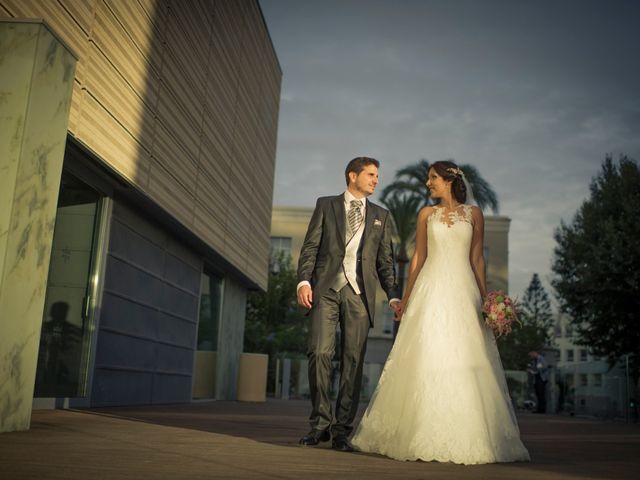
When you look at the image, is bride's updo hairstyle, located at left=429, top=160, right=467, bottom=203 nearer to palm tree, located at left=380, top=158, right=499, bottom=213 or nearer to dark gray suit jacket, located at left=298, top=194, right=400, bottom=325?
dark gray suit jacket, located at left=298, top=194, right=400, bottom=325

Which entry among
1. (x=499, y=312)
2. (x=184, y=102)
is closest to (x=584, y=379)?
(x=184, y=102)

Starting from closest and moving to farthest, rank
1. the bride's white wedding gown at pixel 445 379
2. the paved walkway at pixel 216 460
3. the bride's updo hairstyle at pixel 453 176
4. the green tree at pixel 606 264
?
the paved walkway at pixel 216 460, the bride's white wedding gown at pixel 445 379, the bride's updo hairstyle at pixel 453 176, the green tree at pixel 606 264

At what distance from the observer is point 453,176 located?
5.18 meters

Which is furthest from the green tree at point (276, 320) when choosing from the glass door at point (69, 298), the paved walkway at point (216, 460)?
the paved walkway at point (216, 460)

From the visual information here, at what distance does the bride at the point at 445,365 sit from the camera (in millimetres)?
4348

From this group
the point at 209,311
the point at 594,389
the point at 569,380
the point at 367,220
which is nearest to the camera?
the point at 367,220

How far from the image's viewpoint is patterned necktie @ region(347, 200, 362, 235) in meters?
5.20

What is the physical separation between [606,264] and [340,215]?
15.7m

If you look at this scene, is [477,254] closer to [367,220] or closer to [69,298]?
[367,220]

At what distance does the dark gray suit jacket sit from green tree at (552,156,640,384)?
14668 mm

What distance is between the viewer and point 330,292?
5031 mm

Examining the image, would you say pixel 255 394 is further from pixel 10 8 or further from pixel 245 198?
pixel 10 8

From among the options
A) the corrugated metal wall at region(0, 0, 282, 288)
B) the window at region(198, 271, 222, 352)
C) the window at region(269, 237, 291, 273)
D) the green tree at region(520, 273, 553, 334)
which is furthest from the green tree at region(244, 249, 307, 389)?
the green tree at region(520, 273, 553, 334)

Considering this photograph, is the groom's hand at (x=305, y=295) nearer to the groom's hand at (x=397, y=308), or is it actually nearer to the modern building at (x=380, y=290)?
the groom's hand at (x=397, y=308)
